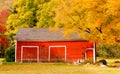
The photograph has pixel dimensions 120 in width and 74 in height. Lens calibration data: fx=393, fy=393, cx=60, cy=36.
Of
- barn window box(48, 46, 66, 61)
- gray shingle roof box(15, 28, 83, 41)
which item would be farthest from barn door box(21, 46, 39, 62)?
barn window box(48, 46, 66, 61)

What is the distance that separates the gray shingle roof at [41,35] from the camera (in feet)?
195

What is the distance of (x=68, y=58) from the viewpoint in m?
58.6

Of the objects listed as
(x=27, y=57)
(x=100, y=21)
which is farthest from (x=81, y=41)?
(x=100, y=21)

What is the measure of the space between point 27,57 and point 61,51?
5.15 m

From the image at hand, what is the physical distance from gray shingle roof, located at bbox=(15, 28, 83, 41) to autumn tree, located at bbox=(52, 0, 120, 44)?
26.6 ft

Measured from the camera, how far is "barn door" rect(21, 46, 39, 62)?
2302 inches

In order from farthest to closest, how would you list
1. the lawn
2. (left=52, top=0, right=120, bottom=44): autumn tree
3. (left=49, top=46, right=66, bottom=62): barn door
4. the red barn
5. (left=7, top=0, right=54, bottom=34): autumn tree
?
1. (left=7, top=0, right=54, bottom=34): autumn tree
2. the red barn
3. (left=49, top=46, right=66, bottom=62): barn door
4. (left=52, top=0, right=120, bottom=44): autumn tree
5. the lawn

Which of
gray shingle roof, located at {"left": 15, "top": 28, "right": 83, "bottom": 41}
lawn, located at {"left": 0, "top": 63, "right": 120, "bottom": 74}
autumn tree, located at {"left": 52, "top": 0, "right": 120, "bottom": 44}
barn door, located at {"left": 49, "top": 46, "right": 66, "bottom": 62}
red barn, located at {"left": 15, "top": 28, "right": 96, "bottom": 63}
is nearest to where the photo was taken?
lawn, located at {"left": 0, "top": 63, "right": 120, "bottom": 74}

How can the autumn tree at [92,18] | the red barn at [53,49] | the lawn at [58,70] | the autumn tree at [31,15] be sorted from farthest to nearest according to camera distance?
the autumn tree at [31,15]
the red barn at [53,49]
the autumn tree at [92,18]
the lawn at [58,70]

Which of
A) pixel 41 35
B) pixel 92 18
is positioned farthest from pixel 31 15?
pixel 92 18

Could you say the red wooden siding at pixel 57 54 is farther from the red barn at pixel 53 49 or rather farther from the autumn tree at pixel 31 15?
the autumn tree at pixel 31 15

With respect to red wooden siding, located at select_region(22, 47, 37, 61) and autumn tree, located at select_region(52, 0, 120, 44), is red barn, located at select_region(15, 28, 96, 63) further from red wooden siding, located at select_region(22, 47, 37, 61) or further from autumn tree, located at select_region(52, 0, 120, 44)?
autumn tree, located at select_region(52, 0, 120, 44)

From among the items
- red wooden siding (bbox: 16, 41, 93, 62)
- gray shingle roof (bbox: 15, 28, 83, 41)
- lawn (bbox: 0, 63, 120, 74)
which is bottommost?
lawn (bbox: 0, 63, 120, 74)

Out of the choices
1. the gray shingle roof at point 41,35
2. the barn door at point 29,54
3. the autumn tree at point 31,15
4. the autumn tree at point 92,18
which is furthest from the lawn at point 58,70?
the autumn tree at point 31,15
